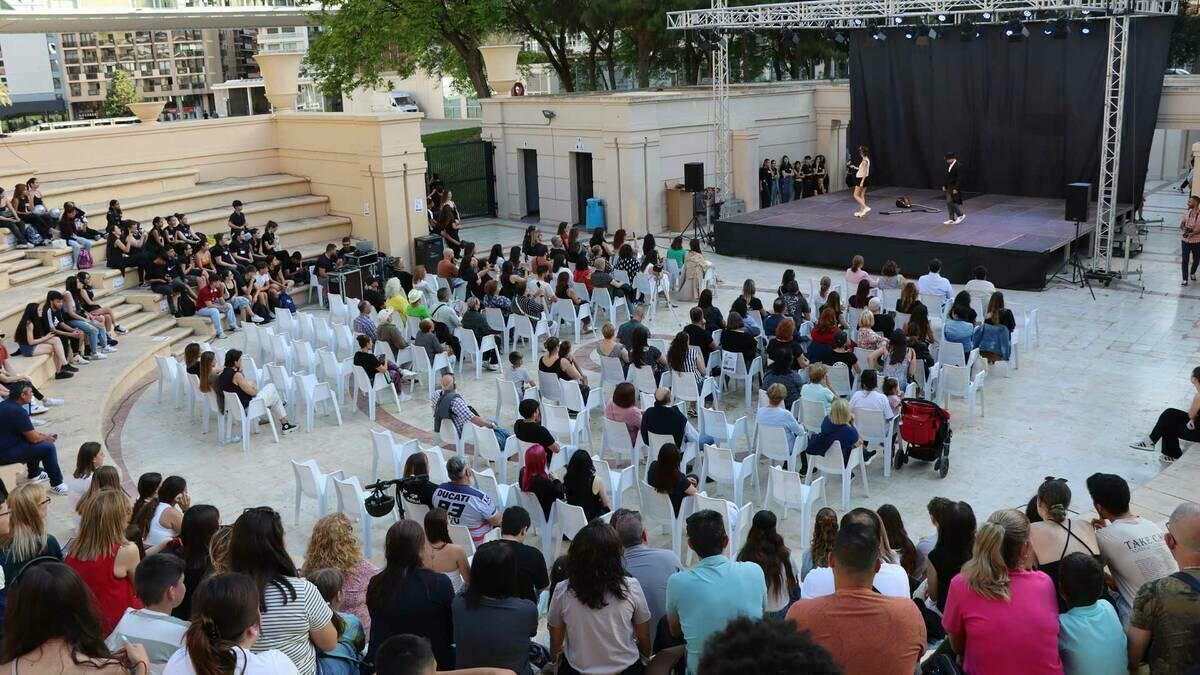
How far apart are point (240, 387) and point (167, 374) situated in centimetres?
219

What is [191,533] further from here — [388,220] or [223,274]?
[388,220]

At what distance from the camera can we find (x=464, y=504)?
714 cm

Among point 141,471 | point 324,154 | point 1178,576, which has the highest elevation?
point 324,154

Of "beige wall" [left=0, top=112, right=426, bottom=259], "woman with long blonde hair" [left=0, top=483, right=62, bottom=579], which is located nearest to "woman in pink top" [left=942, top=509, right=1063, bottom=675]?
"woman with long blonde hair" [left=0, top=483, right=62, bottom=579]

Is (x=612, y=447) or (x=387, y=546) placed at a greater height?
(x=387, y=546)

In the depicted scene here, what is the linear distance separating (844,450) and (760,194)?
50.9 ft

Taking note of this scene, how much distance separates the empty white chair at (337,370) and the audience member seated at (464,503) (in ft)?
17.4

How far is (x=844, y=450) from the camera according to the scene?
354 inches

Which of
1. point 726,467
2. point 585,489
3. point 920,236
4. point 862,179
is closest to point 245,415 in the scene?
point 585,489

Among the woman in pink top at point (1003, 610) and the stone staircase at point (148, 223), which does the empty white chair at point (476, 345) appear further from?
the woman in pink top at point (1003, 610)

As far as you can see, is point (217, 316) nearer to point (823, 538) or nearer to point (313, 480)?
point (313, 480)

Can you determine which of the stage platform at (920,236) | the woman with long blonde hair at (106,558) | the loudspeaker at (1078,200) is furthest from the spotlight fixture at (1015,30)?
the woman with long blonde hair at (106,558)

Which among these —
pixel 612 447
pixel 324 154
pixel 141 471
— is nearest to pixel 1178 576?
pixel 612 447

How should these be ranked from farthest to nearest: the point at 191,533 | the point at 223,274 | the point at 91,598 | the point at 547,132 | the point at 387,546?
the point at 547,132
the point at 223,274
the point at 191,533
the point at 387,546
the point at 91,598
